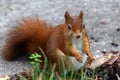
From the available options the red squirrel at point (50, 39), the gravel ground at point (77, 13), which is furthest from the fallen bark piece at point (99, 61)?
the gravel ground at point (77, 13)

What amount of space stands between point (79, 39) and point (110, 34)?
919 mm

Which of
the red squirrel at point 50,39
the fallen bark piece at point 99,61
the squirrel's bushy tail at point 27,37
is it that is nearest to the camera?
the red squirrel at point 50,39

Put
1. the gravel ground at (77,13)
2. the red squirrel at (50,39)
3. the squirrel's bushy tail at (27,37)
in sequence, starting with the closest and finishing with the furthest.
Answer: the red squirrel at (50,39) < the squirrel's bushy tail at (27,37) < the gravel ground at (77,13)

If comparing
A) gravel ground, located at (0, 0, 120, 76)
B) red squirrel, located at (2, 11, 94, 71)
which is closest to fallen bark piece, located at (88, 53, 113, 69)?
red squirrel, located at (2, 11, 94, 71)

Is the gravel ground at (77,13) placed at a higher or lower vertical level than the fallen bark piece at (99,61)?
higher

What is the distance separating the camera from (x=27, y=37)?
3643mm

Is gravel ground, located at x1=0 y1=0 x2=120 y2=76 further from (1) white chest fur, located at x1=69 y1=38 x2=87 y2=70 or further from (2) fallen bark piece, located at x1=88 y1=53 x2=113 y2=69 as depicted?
(1) white chest fur, located at x1=69 y1=38 x2=87 y2=70

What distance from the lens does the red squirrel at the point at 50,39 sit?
3.17m

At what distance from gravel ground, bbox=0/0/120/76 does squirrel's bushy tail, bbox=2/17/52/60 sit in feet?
0.32

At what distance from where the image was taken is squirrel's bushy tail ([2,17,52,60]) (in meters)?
3.59

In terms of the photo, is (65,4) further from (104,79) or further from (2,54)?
(104,79)

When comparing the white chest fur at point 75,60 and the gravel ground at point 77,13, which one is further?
the gravel ground at point 77,13

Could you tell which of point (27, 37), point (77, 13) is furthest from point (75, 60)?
point (77, 13)

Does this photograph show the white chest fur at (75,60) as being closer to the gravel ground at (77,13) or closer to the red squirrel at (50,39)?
the red squirrel at (50,39)
